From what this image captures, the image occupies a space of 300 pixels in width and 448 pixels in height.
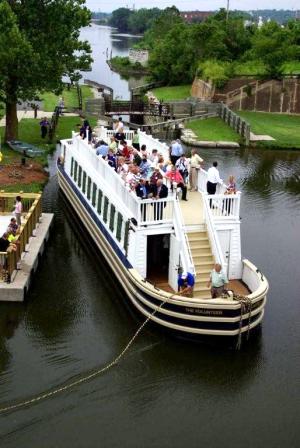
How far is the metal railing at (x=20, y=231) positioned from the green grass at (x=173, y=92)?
1856 inches

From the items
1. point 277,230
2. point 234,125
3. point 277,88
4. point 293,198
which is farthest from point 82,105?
point 277,230

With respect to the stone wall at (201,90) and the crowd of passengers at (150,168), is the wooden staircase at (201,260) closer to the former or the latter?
the crowd of passengers at (150,168)

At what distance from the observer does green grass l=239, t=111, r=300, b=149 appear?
168ft

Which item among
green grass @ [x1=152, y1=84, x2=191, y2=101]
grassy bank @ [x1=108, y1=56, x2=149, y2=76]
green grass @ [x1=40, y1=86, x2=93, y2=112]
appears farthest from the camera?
grassy bank @ [x1=108, y1=56, x2=149, y2=76]

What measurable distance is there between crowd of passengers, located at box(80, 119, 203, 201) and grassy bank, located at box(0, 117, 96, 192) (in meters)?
5.98

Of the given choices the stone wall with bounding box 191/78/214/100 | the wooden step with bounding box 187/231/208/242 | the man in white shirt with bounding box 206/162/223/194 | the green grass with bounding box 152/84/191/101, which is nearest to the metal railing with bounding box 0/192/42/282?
the wooden step with bounding box 187/231/208/242

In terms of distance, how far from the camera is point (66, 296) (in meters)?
22.6

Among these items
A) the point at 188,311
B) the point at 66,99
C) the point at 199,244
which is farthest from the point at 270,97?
the point at 188,311

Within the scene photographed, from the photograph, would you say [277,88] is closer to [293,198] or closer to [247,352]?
[293,198]

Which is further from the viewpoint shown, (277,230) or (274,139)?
(274,139)

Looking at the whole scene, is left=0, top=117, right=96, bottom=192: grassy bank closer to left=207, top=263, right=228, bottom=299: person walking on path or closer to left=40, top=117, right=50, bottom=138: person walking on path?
left=40, top=117, right=50, bottom=138: person walking on path

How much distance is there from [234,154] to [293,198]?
12858mm

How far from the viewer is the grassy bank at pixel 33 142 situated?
33.9 metres

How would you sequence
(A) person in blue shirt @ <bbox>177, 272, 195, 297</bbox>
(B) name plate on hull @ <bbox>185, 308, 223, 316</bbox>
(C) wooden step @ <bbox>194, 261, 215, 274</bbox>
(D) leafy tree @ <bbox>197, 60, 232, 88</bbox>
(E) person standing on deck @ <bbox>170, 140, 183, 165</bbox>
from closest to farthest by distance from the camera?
(B) name plate on hull @ <bbox>185, 308, 223, 316</bbox>, (A) person in blue shirt @ <bbox>177, 272, 195, 297</bbox>, (C) wooden step @ <bbox>194, 261, 215, 274</bbox>, (E) person standing on deck @ <bbox>170, 140, 183, 165</bbox>, (D) leafy tree @ <bbox>197, 60, 232, 88</bbox>
